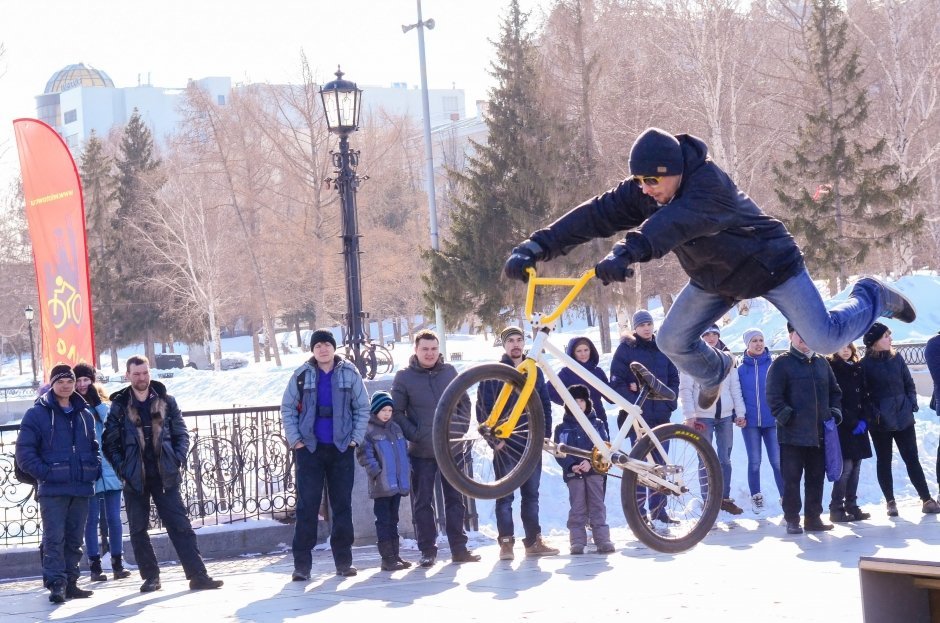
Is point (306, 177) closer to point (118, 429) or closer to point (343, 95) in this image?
point (343, 95)

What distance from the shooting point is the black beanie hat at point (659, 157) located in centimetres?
526

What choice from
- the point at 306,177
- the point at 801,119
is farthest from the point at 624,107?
the point at 306,177

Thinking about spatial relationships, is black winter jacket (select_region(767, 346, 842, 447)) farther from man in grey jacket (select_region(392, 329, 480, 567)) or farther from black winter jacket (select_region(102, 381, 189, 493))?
black winter jacket (select_region(102, 381, 189, 493))

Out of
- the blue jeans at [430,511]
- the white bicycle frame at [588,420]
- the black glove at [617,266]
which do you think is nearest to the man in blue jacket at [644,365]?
the blue jeans at [430,511]

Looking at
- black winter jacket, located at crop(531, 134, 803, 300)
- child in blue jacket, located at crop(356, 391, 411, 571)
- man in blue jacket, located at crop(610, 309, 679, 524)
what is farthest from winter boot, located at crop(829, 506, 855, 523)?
black winter jacket, located at crop(531, 134, 803, 300)

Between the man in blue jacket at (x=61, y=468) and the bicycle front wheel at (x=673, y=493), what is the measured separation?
17.6 feet

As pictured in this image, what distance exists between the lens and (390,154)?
58.9m

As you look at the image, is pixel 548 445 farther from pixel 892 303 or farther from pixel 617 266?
pixel 892 303

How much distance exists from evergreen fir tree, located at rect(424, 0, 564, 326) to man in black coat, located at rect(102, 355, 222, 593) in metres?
26.0

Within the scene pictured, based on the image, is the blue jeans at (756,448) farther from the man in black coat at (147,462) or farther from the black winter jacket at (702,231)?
the black winter jacket at (702,231)

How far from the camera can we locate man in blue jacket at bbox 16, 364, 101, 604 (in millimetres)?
9242

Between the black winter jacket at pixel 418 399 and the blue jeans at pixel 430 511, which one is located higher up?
the black winter jacket at pixel 418 399

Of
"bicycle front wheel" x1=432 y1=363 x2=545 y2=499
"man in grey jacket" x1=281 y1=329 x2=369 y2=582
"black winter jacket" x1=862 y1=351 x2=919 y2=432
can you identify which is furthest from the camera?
"black winter jacket" x1=862 y1=351 x2=919 y2=432

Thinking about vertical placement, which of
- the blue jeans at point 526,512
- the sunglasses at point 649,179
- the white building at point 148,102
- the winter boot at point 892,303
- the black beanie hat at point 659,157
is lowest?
the blue jeans at point 526,512
